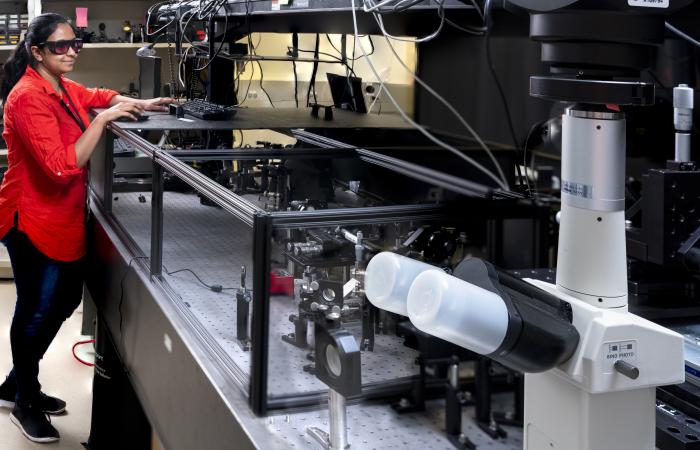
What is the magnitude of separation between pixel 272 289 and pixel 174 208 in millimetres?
741

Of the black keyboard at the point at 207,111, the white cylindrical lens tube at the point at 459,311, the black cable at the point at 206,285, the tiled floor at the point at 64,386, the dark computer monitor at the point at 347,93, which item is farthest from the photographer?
the tiled floor at the point at 64,386

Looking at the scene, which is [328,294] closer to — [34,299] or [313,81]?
[34,299]

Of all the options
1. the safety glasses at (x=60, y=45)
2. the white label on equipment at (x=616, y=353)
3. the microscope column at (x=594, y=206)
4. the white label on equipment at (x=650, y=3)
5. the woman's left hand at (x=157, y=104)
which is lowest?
the white label on equipment at (x=616, y=353)

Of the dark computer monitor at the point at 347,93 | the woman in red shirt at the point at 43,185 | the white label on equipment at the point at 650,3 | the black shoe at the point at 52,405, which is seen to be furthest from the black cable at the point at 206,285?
the black shoe at the point at 52,405

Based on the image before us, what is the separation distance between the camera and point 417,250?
1078 millimetres

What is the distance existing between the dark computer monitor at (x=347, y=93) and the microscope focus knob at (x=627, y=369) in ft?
6.14

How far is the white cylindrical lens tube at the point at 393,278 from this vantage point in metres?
0.68

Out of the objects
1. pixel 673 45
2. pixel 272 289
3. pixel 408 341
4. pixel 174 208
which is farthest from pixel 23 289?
pixel 673 45

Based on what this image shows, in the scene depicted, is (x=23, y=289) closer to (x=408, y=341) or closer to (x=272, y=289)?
(x=272, y=289)

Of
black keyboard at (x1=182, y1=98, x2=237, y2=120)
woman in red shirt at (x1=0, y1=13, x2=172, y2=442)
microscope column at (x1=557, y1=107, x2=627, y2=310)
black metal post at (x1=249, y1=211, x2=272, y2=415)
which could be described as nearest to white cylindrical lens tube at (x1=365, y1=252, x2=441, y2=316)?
microscope column at (x1=557, y1=107, x2=627, y2=310)

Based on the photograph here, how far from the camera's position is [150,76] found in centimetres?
327

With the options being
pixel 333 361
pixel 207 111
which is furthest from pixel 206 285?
pixel 207 111

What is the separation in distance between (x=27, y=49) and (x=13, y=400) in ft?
4.15

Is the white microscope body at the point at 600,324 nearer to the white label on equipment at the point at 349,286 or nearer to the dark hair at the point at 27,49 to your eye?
the white label on equipment at the point at 349,286
